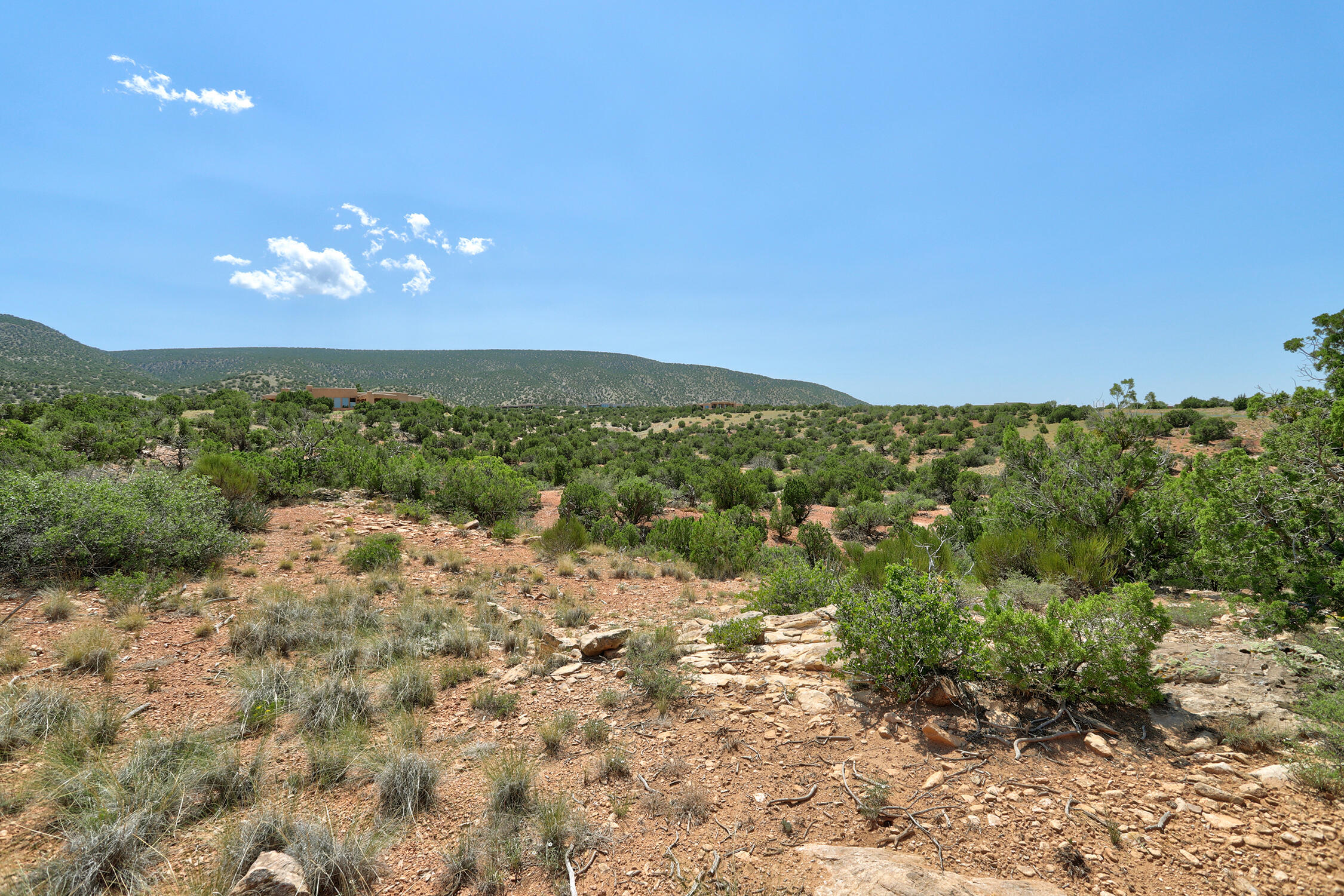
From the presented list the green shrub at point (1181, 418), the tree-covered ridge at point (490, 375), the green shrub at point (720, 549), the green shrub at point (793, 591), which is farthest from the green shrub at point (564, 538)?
the tree-covered ridge at point (490, 375)

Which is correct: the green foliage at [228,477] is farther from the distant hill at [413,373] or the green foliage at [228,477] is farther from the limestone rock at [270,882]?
the distant hill at [413,373]

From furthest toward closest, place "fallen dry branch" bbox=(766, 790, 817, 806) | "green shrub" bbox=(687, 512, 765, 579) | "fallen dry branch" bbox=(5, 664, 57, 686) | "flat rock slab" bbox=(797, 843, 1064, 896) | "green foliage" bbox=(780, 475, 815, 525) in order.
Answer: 1. "green foliage" bbox=(780, 475, 815, 525)
2. "green shrub" bbox=(687, 512, 765, 579)
3. "fallen dry branch" bbox=(5, 664, 57, 686)
4. "fallen dry branch" bbox=(766, 790, 817, 806)
5. "flat rock slab" bbox=(797, 843, 1064, 896)

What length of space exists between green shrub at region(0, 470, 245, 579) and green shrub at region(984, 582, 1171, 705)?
10152 mm

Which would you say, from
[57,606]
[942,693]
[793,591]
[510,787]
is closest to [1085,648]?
[942,693]

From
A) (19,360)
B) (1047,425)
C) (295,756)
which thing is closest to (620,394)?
(1047,425)

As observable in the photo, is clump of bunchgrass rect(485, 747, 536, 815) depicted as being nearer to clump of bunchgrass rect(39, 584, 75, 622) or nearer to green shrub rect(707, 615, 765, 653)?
green shrub rect(707, 615, 765, 653)

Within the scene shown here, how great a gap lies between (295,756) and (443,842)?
1.57 meters

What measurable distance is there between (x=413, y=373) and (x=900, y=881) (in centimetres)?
8245

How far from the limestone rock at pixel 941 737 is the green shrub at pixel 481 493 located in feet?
35.2

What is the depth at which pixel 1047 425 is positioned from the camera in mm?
27172

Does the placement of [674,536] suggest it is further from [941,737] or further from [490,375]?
[490,375]

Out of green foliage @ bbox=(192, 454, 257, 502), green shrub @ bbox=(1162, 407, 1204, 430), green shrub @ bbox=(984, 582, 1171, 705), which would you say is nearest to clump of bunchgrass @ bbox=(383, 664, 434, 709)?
green shrub @ bbox=(984, 582, 1171, 705)

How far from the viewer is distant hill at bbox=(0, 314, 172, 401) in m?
39.9

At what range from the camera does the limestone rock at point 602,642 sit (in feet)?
17.6
